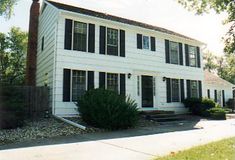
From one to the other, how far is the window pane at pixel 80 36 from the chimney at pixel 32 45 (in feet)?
17.8

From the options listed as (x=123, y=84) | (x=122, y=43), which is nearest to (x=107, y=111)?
(x=123, y=84)

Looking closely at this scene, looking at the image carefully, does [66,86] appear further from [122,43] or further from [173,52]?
[173,52]

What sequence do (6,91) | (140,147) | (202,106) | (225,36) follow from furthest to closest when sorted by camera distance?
(202,106) < (225,36) < (6,91) < (140,147)

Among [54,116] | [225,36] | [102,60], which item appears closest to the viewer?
[225,36]

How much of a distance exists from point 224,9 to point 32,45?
41.8 ft

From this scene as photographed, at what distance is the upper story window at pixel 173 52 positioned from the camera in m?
17.9

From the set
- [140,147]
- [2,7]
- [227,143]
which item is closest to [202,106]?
[227,143]

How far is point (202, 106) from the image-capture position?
17.5m

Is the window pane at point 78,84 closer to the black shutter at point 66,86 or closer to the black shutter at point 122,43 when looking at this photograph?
the black shutter at point 66,86

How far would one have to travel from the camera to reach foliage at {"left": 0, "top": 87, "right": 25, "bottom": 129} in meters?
10.1

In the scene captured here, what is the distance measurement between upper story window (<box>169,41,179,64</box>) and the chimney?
9.61 m

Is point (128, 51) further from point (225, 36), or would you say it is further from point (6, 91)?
point (6, 91)

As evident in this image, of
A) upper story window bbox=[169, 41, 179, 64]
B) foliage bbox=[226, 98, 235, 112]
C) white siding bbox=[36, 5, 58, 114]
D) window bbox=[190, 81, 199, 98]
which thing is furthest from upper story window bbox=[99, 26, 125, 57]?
foliage bbox=[226, 98, 235, 112]

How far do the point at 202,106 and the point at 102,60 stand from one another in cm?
786
